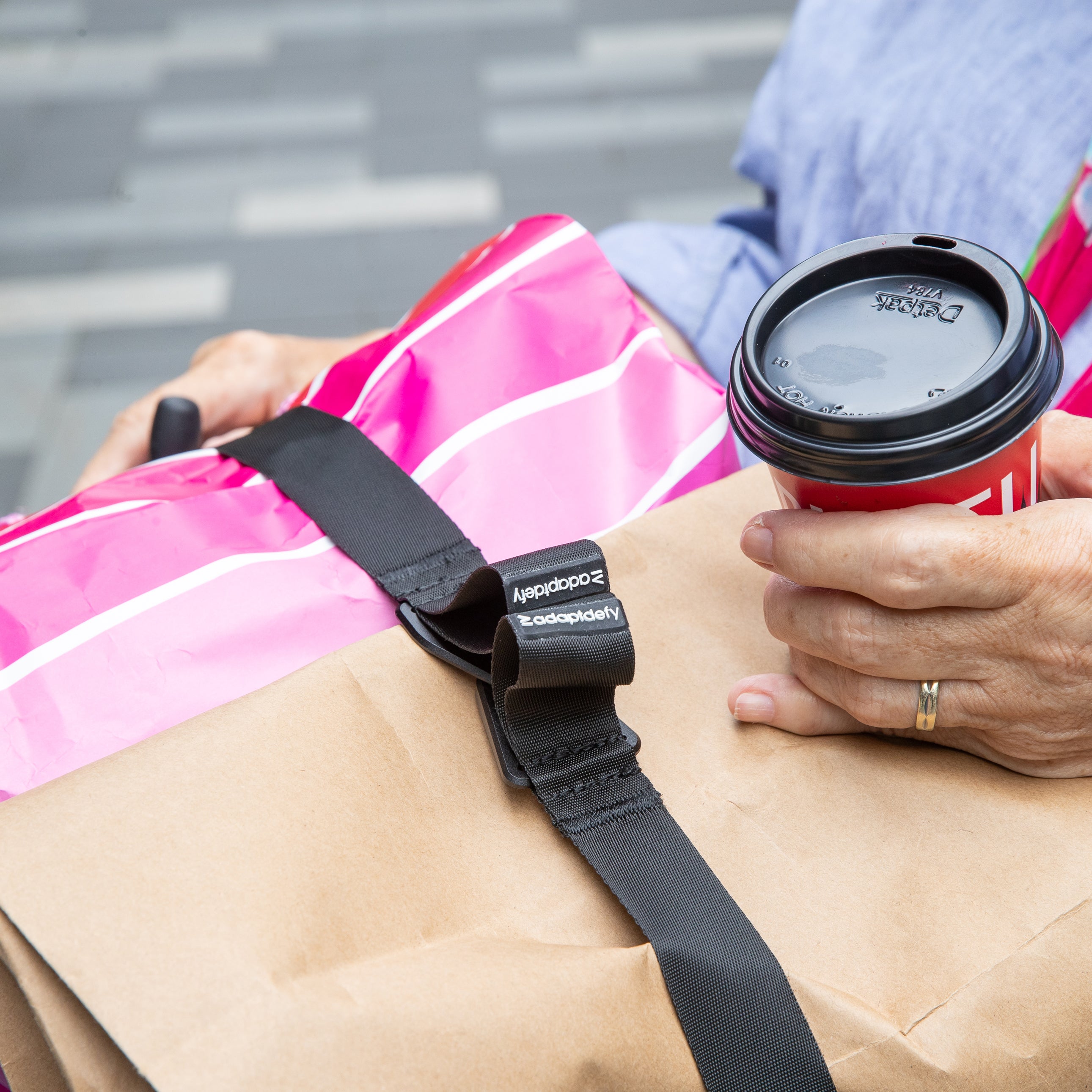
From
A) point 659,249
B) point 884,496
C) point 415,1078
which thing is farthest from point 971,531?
point 659,249

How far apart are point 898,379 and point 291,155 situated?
6.87 feet

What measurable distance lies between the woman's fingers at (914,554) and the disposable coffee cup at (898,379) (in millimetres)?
10

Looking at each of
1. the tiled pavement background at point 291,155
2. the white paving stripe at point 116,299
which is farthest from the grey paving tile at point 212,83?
the white paving stripe at point 116,299

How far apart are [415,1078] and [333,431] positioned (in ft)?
1.36

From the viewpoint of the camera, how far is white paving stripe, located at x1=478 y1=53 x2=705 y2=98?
8.21ft

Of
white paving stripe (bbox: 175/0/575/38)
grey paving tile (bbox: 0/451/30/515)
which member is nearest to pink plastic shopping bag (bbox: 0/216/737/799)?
grey paving tile (bbox: 0/451/30/515)

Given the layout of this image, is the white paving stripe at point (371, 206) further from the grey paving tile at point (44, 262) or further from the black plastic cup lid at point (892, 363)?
the black plastic cup lid at point (892, 363)

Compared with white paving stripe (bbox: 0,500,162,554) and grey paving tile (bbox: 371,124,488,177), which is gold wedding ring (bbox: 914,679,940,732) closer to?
white paving stripe (bbox: 0,500,162,554)

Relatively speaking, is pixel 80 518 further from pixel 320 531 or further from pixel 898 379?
pixel 898 379

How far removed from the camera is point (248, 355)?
106cm

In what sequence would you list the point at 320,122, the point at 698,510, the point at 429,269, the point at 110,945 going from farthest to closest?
the point at 320,122 < the point at 429,269 < the point at 698,510 < the point at 110,945

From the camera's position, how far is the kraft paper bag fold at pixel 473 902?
1.39 feet

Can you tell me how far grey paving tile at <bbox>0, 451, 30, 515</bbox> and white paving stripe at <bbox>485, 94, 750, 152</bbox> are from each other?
3.92ft

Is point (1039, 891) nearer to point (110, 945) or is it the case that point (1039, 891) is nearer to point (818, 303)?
point (818, 303)
